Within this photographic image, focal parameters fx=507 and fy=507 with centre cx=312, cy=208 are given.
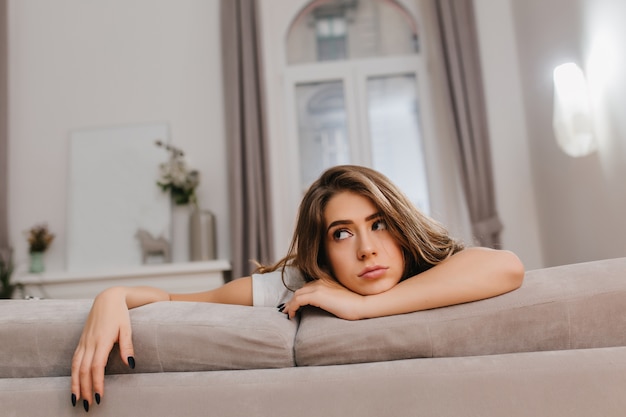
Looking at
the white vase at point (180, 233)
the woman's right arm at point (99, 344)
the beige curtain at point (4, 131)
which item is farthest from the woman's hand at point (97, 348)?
the beige curtain at point (4, 131)

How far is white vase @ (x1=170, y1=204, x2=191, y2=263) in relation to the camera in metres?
3.47

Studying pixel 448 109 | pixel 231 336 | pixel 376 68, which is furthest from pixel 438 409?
pixel 376 68

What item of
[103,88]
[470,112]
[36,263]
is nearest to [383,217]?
[470,112]

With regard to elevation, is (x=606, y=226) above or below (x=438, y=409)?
above

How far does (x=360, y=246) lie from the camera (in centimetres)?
104

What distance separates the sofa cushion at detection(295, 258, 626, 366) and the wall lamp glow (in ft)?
5.78

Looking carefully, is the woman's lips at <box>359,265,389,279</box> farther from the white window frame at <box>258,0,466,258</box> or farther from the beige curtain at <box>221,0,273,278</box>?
the white window frame at <box>258,0,466,258</box>

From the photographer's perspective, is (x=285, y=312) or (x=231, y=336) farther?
(x=285, y=312)

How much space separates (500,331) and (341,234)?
0.41 m

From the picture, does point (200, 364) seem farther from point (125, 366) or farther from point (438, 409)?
point (438, 409)

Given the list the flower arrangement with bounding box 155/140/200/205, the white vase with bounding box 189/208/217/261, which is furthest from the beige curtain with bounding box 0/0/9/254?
the white vase with bounding box 189/208/217/261

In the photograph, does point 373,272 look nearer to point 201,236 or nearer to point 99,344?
point 99,344

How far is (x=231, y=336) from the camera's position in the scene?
2.59 ft

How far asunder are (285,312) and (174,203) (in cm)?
271
